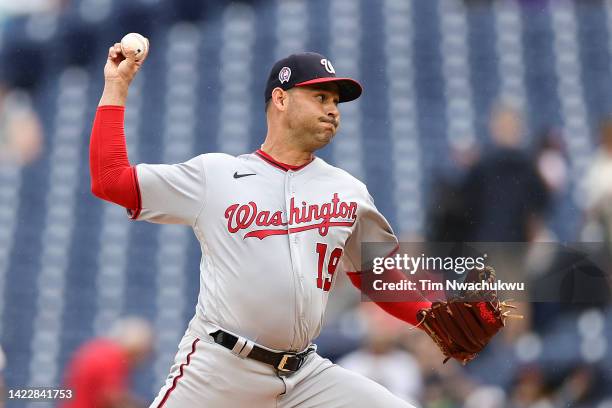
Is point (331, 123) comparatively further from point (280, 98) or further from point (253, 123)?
point (253, 123)

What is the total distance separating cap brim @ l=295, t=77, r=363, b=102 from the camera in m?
2.51

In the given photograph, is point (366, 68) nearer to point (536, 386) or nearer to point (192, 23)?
point (192, 23)

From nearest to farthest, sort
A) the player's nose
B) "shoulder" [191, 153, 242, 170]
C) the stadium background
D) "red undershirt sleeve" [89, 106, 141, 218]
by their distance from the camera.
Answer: "red undershirt sleeve" [89, 106, 141, 218] < "shoulder" [191, 153, 242, 170] < the player's nose < the stadium background

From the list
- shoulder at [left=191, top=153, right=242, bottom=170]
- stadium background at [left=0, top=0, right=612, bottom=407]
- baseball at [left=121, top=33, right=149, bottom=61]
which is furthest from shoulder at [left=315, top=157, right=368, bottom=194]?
stadium background at [left=0, top=0, right=612, bottom=407]

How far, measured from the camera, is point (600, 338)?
5.02 meters

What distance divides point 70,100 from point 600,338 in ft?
11.0

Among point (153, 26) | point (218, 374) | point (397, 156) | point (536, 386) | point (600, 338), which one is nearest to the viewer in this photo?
point (218, 374)

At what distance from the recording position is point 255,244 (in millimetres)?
2379

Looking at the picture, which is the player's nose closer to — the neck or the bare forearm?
the neck

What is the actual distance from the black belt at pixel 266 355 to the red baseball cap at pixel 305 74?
700mm

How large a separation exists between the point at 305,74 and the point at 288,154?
8.7 inches

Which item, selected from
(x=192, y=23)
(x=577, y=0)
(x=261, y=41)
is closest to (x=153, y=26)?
(x=192, y=23)

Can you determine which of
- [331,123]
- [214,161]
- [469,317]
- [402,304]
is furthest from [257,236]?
[469,317]

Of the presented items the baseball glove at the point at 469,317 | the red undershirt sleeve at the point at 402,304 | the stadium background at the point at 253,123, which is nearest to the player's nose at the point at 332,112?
the red undershirt sleeve at the point at 402,304
